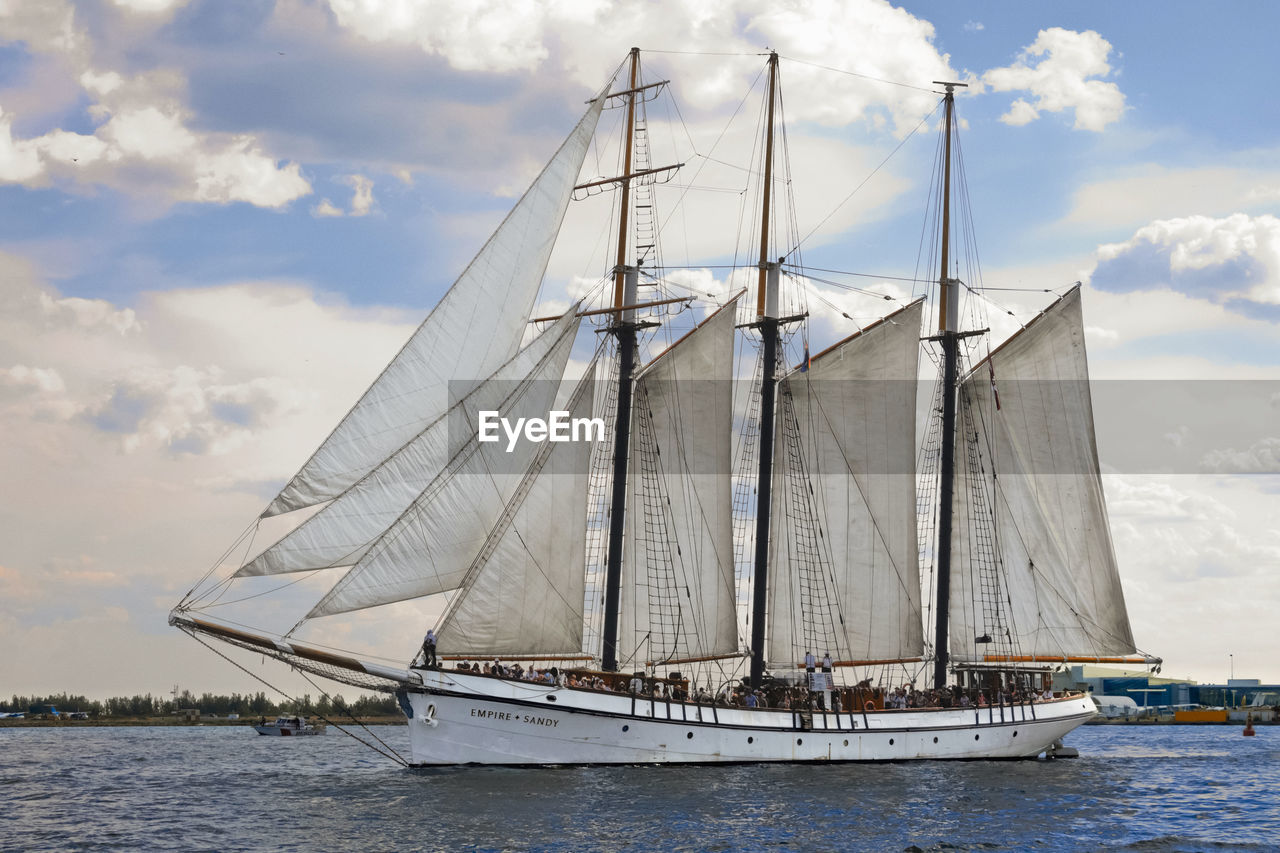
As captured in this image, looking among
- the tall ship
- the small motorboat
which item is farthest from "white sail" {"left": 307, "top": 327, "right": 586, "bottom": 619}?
the small motorboat

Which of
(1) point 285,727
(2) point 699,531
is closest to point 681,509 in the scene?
(2) point 699,531

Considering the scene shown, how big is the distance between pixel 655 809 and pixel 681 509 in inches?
693

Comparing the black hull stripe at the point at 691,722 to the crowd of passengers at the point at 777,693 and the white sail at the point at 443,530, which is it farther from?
the white sail at the point at 443,530

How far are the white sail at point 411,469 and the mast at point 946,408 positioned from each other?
19.8 metres

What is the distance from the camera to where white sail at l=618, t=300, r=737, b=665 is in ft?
162

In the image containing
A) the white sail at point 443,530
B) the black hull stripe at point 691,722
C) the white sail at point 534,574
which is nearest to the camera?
the white sail at point 443,530

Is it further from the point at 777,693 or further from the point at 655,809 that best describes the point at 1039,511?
the point at 655,809

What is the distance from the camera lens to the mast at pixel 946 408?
56.2 m

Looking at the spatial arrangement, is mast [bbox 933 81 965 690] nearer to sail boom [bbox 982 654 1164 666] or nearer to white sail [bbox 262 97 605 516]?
sail boom [bbox 982 654 1164 666]

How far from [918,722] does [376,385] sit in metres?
25.2

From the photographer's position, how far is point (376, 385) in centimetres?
4319

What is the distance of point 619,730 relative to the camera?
43344 millimetres

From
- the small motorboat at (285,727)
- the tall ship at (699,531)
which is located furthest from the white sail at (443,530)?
the small motorboat at (285,727)

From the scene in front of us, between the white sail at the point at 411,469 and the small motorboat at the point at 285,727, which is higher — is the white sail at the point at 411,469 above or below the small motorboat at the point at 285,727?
above
